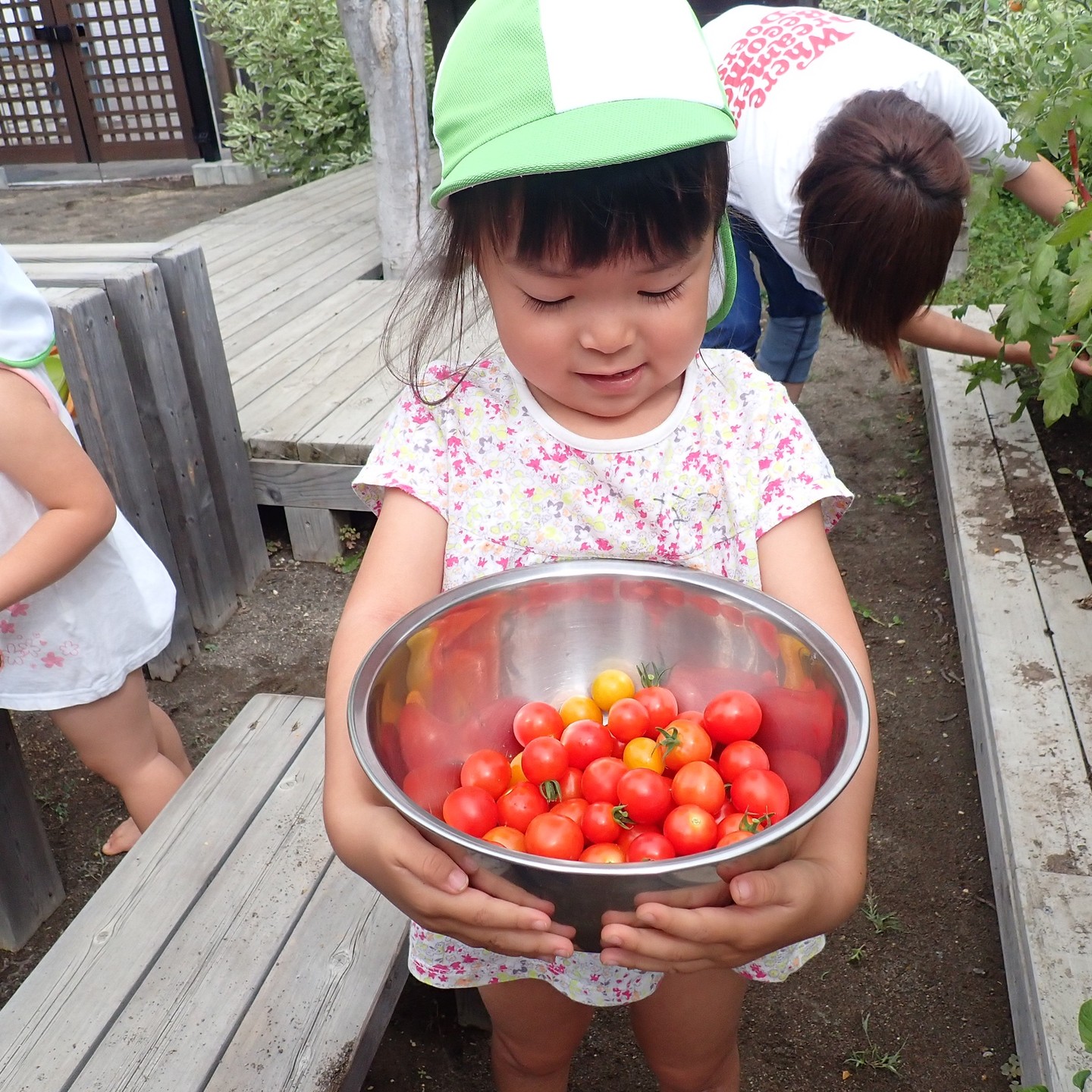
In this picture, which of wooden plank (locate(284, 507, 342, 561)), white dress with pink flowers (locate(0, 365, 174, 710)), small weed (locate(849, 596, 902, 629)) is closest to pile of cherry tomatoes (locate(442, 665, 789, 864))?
white dress with pink flowers (locate(0, 365, 174, 710))

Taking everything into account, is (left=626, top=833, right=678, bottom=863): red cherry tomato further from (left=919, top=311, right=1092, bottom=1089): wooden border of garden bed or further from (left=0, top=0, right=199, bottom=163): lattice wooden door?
(left=0, top=0, right=199, bottom=163): lattice wooden door

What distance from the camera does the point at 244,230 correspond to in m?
5.90

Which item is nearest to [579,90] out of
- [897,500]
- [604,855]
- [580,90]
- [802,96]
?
[580,90]

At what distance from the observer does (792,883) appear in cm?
96

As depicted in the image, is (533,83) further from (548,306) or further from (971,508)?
(971,508)

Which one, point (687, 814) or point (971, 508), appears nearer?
point (687, 814)

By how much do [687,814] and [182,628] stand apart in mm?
2327

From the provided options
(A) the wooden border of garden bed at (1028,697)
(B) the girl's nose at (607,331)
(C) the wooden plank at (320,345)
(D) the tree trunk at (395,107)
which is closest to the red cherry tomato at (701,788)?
(B) the girl's nose at (607,331)

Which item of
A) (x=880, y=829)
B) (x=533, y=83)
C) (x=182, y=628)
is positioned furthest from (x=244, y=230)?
(x=533, y=83)

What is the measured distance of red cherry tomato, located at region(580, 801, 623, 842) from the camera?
1.06 metres

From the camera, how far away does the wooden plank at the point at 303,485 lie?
329cm

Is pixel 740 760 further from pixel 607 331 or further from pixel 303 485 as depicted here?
pixel 303 485

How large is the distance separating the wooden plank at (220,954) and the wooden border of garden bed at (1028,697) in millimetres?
1186

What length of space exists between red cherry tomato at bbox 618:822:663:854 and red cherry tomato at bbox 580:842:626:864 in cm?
1
